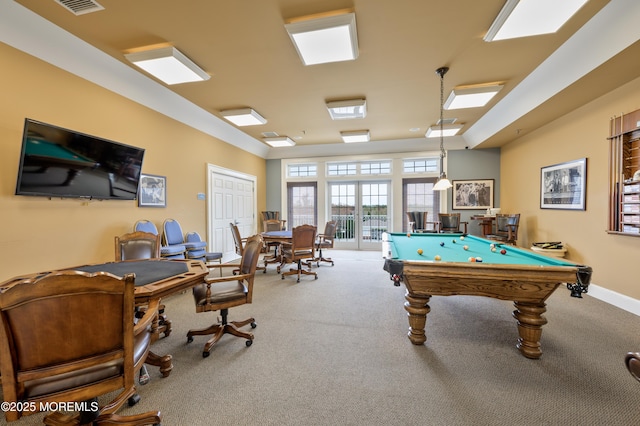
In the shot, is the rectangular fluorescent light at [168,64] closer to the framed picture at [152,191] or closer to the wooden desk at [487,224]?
the framed picture at [152,191]

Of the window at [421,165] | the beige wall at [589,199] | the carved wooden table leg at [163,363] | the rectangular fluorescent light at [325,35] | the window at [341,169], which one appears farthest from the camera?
the window at [341,169]

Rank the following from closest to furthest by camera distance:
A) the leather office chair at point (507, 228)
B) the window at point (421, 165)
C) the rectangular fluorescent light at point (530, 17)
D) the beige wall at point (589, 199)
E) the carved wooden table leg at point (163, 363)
→ the carved wooden table leg at point (163, 363), the rectangular fluorescent light at point (530, 17), the beige wall at point (589, 199), the leather office chair at point (507, 228), the window at point (421, 165)

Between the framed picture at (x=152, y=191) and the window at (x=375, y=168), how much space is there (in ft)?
17.6

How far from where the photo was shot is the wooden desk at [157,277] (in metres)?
1.64

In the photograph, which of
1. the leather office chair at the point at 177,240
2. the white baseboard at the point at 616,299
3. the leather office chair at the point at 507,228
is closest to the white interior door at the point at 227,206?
the leather office chair at the point at 177,240

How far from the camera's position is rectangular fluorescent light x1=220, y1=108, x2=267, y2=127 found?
4812 mm

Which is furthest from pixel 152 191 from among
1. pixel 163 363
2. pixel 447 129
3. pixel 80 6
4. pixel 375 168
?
pixel 447 129

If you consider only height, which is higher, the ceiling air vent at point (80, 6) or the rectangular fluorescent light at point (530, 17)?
the ceiling air vent at point (80, 6)

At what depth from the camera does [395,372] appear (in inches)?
77.5

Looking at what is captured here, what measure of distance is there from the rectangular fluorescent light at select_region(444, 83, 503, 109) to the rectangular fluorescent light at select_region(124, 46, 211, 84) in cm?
378

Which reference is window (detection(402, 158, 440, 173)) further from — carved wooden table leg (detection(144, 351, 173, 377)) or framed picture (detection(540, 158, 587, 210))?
carved wooden table leg (detection(144, 351, 173, 377))

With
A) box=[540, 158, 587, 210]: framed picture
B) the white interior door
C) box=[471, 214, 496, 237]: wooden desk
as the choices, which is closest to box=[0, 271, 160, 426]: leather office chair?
the white interior door

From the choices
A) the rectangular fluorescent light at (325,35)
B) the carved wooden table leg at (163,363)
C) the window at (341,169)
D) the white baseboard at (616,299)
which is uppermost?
the rectangular fluorescent light at (325,35)

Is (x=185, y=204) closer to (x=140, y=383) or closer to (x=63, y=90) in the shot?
(x=63, y=90)
